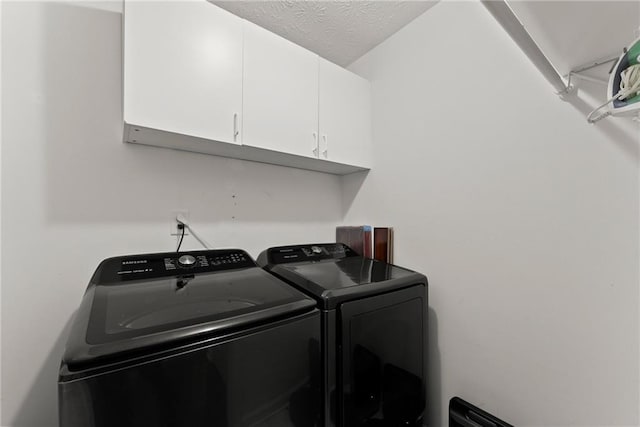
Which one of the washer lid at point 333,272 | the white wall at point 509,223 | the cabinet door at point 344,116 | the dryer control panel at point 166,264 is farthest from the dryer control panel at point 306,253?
the cabinet door at point 344,116

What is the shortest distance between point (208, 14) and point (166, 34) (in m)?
0.23

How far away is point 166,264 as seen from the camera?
1.16 m

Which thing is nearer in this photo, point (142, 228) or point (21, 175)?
point (21, 175)

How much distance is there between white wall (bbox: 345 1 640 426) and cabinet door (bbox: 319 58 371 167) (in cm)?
15

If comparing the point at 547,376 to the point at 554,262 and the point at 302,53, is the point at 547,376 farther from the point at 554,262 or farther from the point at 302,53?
the point at 302,53

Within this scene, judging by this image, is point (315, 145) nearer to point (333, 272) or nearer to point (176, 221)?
point (333, 272)

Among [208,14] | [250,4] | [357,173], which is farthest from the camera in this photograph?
[357,173]

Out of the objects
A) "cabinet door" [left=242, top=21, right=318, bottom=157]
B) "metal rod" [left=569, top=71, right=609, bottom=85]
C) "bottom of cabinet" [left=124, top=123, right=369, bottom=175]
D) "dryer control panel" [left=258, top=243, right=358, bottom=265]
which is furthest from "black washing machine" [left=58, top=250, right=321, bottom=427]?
"metal rod" [left=569, top=71, right=609, bottom=85]

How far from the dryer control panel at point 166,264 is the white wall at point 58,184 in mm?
129

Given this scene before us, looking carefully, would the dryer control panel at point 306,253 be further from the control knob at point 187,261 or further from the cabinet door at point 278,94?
the cabinet door at point 278,94

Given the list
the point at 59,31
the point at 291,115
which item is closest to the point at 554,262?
the point at 291,115

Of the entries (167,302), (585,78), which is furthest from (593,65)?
(167,302)

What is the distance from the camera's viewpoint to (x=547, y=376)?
1.02 m

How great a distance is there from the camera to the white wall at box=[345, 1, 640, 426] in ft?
2.92
